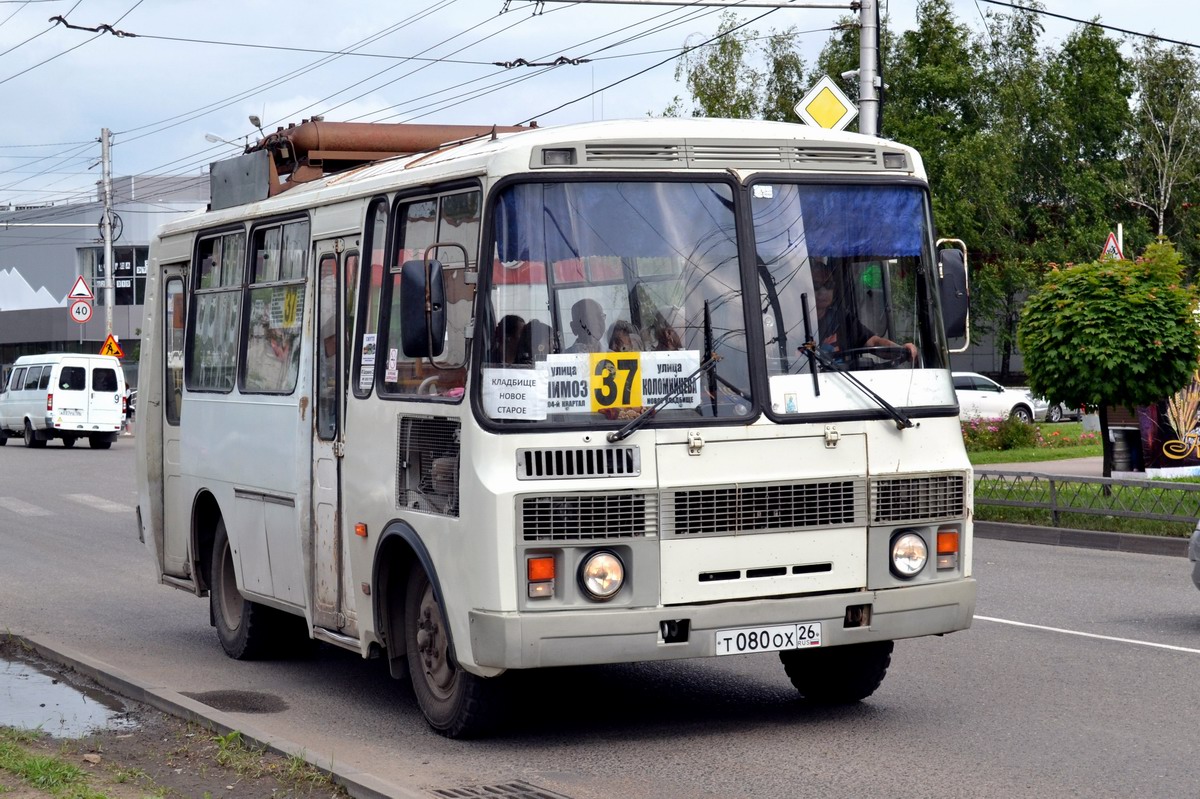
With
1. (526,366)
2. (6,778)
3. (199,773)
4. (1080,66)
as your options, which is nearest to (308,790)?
(199,773)

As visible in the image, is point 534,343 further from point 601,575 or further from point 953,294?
point 953,294

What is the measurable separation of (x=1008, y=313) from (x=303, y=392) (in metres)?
52.7

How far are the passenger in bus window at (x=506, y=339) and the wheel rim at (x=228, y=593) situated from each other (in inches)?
153

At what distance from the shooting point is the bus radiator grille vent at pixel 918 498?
747cm

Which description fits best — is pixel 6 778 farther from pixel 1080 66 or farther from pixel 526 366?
pixel 1080 66

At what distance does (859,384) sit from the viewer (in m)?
7.49

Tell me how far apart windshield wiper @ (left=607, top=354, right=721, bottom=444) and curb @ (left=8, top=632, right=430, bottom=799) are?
166 centimetres

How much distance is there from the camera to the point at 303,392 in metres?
8.95

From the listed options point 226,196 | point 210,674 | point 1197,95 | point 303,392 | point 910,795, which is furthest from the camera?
point 1197,95

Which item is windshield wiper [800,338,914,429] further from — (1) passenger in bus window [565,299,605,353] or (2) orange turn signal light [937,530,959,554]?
(1) passenger in bus window [565,299,605,353]

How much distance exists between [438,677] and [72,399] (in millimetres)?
35002

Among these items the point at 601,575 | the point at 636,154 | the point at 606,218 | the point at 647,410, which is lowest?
the point at 601,575

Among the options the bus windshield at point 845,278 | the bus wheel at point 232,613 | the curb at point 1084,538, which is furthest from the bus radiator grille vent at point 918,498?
the curb at point 1084,538

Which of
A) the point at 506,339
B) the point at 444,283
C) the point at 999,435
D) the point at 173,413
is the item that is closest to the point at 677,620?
the point at 506,339
